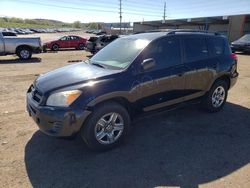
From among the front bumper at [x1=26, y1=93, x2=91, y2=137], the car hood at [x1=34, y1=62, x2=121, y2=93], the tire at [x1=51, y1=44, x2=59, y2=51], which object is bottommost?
the tire at [x1=51, y1=44, x2=59, y2=51]

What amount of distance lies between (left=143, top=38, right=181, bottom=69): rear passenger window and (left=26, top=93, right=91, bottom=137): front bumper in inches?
62.3

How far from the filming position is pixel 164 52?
192 inches

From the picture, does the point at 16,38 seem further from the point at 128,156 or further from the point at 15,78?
the point at 128,156

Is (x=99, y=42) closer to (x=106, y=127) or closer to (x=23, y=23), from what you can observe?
(x=106, y=127)

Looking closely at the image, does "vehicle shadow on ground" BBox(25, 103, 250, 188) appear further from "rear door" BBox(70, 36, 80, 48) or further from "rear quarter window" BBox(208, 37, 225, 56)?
"rear door" BBox(70, 36, 80, 48)

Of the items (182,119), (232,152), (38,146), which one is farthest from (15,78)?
(232,152)

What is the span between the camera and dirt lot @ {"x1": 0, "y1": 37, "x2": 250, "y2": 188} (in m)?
3.49

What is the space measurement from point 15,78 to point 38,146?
6.20 metres

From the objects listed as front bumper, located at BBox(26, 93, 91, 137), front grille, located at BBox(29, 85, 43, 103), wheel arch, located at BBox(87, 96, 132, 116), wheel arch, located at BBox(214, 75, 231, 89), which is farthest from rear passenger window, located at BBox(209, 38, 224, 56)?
front grille, located at BBox(29, 85, 43, 103)

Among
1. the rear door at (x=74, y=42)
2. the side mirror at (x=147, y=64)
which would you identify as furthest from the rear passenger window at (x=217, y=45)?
the rear door at (x=74, y=42)

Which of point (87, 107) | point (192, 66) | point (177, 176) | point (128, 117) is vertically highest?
point (192, 66)

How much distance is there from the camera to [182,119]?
5629mm

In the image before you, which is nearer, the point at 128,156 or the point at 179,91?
the point at 128,156

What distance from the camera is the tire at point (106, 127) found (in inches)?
156
